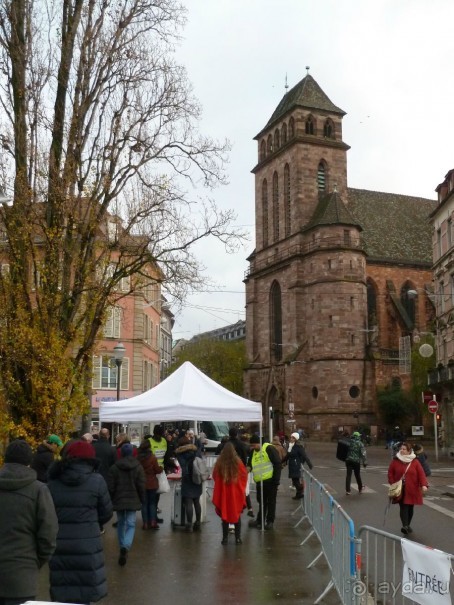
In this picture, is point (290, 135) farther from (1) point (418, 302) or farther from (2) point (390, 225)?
(1) point (418, 302)

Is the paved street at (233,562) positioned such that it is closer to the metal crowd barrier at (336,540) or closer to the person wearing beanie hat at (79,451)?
the metal crowd barrier at (336,540)

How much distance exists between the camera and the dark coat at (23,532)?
5254 millimetres

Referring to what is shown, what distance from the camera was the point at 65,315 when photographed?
1527 cm

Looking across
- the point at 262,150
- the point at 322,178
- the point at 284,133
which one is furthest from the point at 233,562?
the point at 262,150

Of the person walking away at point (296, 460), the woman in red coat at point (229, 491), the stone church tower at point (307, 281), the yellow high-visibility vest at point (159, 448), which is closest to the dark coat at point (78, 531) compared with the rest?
the woman in red coat at point (229, 491)

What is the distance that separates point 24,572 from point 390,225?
66.8 m

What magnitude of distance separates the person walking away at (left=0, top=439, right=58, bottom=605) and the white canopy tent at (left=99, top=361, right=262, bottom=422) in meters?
9.00

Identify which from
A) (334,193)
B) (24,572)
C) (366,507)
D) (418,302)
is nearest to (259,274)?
(334,193)

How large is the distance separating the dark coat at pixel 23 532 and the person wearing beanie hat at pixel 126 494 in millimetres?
4648

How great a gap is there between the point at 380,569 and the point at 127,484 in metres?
4.40

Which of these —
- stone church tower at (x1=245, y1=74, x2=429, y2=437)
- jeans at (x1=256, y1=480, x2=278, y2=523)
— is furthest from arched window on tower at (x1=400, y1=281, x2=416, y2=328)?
jeans at (x1=256, y1=480, x2=278, y2=523)

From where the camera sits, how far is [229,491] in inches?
456

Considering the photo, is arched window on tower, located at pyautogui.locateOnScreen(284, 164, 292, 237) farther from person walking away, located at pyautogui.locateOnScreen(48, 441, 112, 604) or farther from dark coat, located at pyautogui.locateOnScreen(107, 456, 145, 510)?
person walking away, located at pyautogui.locateOnScreen(48, 441, 112, 604)

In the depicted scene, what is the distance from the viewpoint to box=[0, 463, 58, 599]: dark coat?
5254 mm
